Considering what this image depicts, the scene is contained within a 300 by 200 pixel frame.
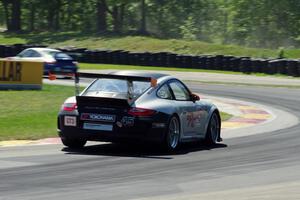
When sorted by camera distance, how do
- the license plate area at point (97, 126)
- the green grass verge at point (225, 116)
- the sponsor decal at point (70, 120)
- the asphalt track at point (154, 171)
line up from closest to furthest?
1. the asphalt track at point (154, 171)
2. the license plate area at point (97, 126)
3. the sponsor decal at point (70, 120)
4. the green grass verge at point (225, 116)

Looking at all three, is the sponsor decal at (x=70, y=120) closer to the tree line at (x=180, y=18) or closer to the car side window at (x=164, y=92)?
the car side window at (x=164, y=92)

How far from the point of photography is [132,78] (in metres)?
13.5

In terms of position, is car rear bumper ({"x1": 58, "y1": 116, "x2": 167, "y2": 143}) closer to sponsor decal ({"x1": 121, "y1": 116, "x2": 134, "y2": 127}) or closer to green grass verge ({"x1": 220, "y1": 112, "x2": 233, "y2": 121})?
sponsor decal ({"x1": 121, "y1": 116, "x2": 134, "y2": 127})

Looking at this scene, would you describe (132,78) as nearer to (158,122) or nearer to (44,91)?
(158,122)

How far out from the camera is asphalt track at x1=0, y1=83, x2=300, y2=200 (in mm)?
9133

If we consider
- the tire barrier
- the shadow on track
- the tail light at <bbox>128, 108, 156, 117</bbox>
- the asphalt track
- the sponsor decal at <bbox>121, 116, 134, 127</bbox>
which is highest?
the tail light at <bbox>128, 108, 156, 117</bbox>

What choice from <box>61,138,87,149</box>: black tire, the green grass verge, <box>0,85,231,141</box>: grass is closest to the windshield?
<box>61,138,87,149</box>: black tire

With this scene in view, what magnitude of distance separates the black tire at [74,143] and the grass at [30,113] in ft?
5.17

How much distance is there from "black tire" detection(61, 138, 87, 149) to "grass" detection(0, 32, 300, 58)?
119 feet

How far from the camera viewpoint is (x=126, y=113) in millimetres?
13172

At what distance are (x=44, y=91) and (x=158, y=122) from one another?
13.5 metres

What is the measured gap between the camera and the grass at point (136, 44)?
52188mm

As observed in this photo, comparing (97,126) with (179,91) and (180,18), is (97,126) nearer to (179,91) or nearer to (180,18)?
(179,91)

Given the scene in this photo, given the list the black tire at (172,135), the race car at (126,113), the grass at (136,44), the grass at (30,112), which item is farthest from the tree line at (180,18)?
the black tire at (172,135)
